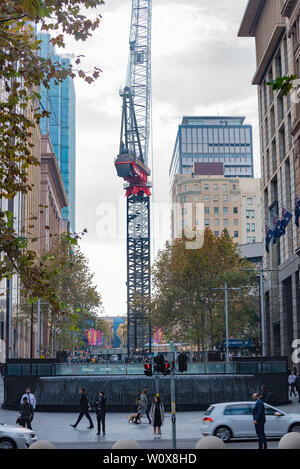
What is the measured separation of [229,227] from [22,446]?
518ft

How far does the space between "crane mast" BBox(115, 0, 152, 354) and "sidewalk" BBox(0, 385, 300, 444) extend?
91.7 metres

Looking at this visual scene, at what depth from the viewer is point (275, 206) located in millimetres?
69938

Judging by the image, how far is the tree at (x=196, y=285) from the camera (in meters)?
70.4

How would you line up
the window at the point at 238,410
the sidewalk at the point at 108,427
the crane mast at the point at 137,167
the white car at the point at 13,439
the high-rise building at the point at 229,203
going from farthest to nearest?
the high-rise building at the point at 229,203 < the crane mast at the point at 137,167 < the sidewalk at the point at 108,427 < the window at the point at 238,410 < the white car at the point at 13,439

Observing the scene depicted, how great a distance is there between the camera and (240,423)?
2475 cm

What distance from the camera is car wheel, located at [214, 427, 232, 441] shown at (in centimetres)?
2447

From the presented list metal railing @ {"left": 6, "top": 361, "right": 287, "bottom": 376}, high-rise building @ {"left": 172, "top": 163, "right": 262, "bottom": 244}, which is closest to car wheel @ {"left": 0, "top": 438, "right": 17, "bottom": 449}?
metal railing @ {"left": 6, "top": 361, "right": 287, "bottom": 376}

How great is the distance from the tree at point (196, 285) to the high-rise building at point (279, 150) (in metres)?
4.08

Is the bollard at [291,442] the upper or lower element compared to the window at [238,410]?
upper

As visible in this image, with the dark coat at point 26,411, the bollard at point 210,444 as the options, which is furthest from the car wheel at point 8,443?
the bollard at point 210,444

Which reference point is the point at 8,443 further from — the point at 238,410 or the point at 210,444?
the point at 210,444

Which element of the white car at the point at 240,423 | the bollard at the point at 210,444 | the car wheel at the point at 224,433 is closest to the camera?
the bollard at the point at 210,444

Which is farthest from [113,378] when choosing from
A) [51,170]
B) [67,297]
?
[51,170]

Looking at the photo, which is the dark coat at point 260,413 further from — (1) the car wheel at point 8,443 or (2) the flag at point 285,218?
(2) the flag at point 285,218
